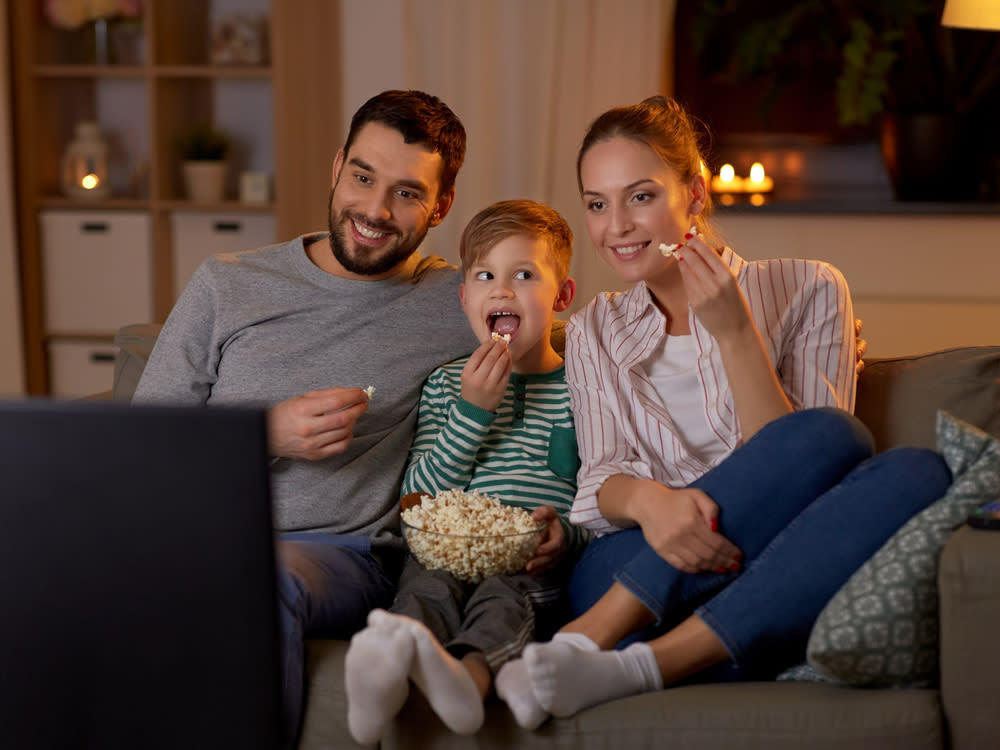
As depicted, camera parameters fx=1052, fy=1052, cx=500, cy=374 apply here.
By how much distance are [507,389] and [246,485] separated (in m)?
1.03

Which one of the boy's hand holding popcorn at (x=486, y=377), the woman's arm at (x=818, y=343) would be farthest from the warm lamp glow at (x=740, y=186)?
the boy's hand holding popcorn at (x=486, y=377)

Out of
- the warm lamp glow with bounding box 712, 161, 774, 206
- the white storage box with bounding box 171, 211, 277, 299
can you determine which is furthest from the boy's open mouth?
the white storage box with bounding box 171, 211, 277, 299

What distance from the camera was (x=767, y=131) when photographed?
3.81 metres

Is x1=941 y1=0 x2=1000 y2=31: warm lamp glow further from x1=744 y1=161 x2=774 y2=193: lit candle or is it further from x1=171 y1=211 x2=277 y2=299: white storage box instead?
x1=171 y1=211 x2=277 y2=299: white storage box

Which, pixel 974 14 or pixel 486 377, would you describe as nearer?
pixel 486 377

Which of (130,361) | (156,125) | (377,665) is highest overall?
(156,125)

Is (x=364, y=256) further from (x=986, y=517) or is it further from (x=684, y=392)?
(x=986, y=517)

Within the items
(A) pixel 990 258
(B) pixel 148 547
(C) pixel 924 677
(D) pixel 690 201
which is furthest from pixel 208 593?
(A) pixel 990 258

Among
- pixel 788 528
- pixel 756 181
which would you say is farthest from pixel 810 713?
pixel 756 181

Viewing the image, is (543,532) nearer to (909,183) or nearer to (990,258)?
(990,258)

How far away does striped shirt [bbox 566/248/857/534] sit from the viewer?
Result: 5.11 ft

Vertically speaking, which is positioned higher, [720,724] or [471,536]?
[471,536]

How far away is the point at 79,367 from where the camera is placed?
3.68m

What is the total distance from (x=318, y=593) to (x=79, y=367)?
261 cm
